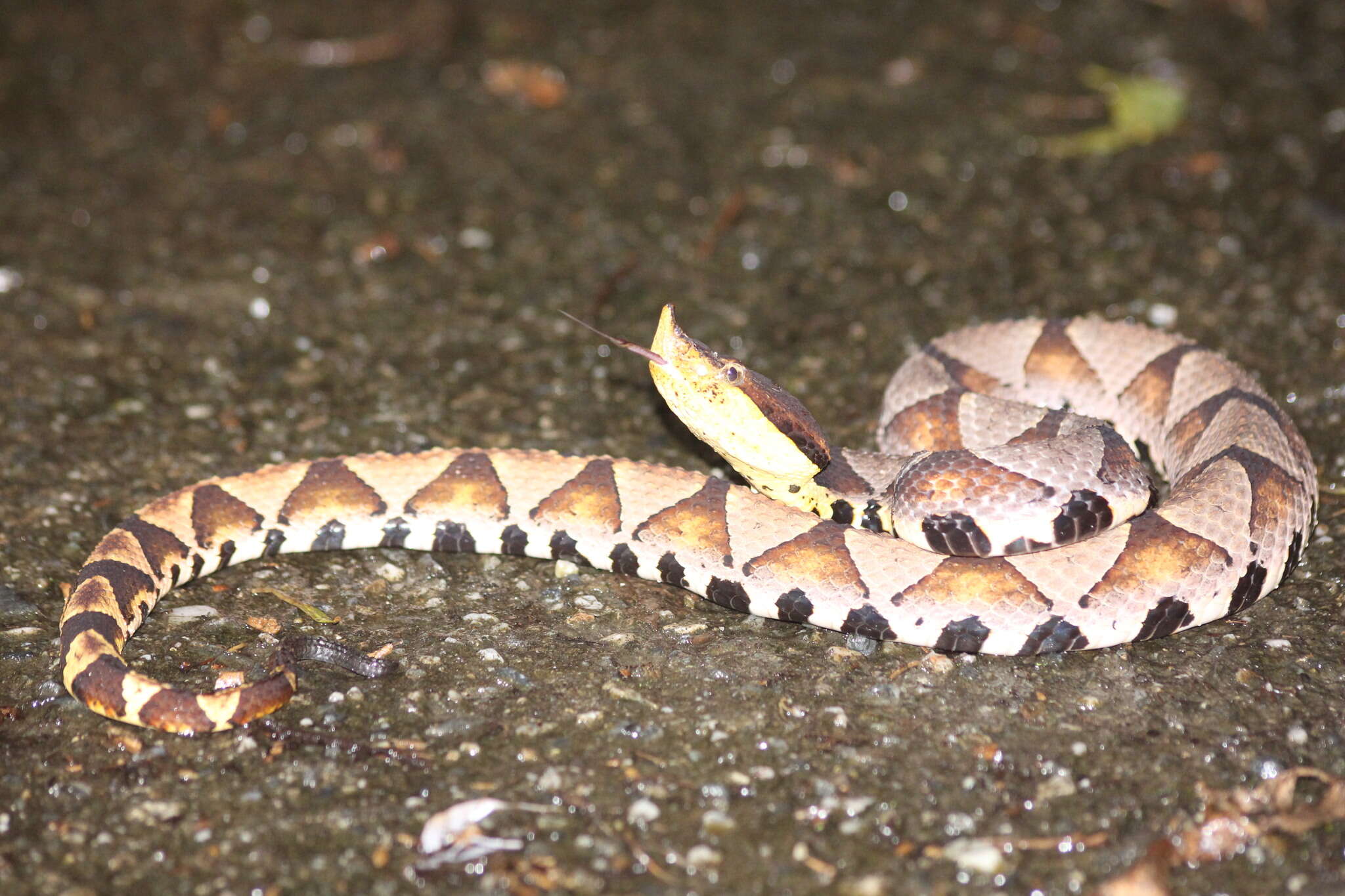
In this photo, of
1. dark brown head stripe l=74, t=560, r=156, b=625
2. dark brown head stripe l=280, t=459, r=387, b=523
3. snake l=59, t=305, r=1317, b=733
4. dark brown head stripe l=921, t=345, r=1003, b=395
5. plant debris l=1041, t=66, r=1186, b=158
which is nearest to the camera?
snake l=59, t=305, r=1317, b=733

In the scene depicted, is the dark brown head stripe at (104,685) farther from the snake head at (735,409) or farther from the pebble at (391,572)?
the snake head at (735,409)

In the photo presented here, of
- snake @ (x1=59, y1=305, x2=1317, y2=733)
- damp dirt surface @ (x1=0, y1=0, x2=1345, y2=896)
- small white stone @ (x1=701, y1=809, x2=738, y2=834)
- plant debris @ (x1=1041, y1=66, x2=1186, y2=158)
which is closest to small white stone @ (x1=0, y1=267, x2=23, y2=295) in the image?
damp dirt surface @ (x1=0, y1=0, x2=1345, y2=896)

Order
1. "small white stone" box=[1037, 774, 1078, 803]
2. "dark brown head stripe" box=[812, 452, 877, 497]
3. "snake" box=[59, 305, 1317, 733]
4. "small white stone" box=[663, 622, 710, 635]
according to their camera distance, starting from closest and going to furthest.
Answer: "small white stone" box=[1037, 774, 1078, 803] → "snake" box=[59, 305, 1317, 733] → "small white stone" box=[663, 622, 710, 635] → "dark brown head stripe" box=[812, 452, 877, 497]

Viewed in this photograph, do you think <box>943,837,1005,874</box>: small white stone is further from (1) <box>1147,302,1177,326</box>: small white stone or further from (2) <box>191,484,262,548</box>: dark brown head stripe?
(1) <box>1147,302,1177,326</box>: small white stone

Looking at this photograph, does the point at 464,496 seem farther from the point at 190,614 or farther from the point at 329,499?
the point at 190,614

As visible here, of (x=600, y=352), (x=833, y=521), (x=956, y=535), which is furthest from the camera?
(x=600, y=352)

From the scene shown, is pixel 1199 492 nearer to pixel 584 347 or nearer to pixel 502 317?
pixel 584 347

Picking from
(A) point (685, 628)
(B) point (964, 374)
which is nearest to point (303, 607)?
(A) point (685, 628)
